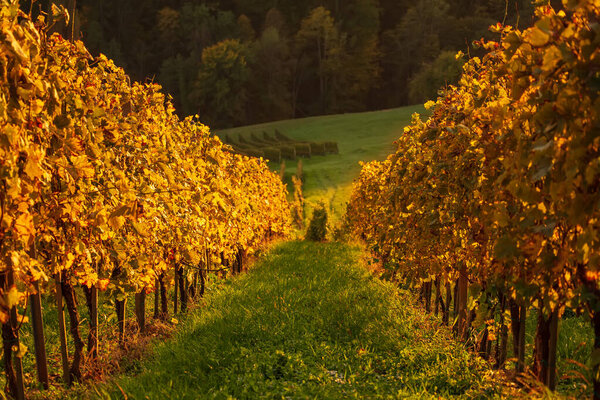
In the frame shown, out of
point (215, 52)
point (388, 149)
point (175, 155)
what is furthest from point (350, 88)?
point (175, 155)

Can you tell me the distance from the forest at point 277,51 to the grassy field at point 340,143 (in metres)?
12.6

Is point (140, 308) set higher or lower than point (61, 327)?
lower

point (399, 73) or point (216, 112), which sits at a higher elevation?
point (399, 73)

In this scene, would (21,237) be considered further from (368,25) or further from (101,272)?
(368,25)

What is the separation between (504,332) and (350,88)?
69.9 metres

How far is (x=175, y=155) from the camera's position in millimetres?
5352

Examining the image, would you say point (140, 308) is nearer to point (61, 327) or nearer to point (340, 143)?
point (61, 327)

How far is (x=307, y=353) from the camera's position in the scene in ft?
16.8

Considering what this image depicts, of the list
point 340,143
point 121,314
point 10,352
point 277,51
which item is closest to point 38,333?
point 10,352

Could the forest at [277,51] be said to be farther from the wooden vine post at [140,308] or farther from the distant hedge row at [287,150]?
the wooden vine post at [140,308]

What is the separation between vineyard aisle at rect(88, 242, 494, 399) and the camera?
418cm

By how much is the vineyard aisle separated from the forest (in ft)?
190

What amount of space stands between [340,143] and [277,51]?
2999cm

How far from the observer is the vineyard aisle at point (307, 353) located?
13.7 ft
